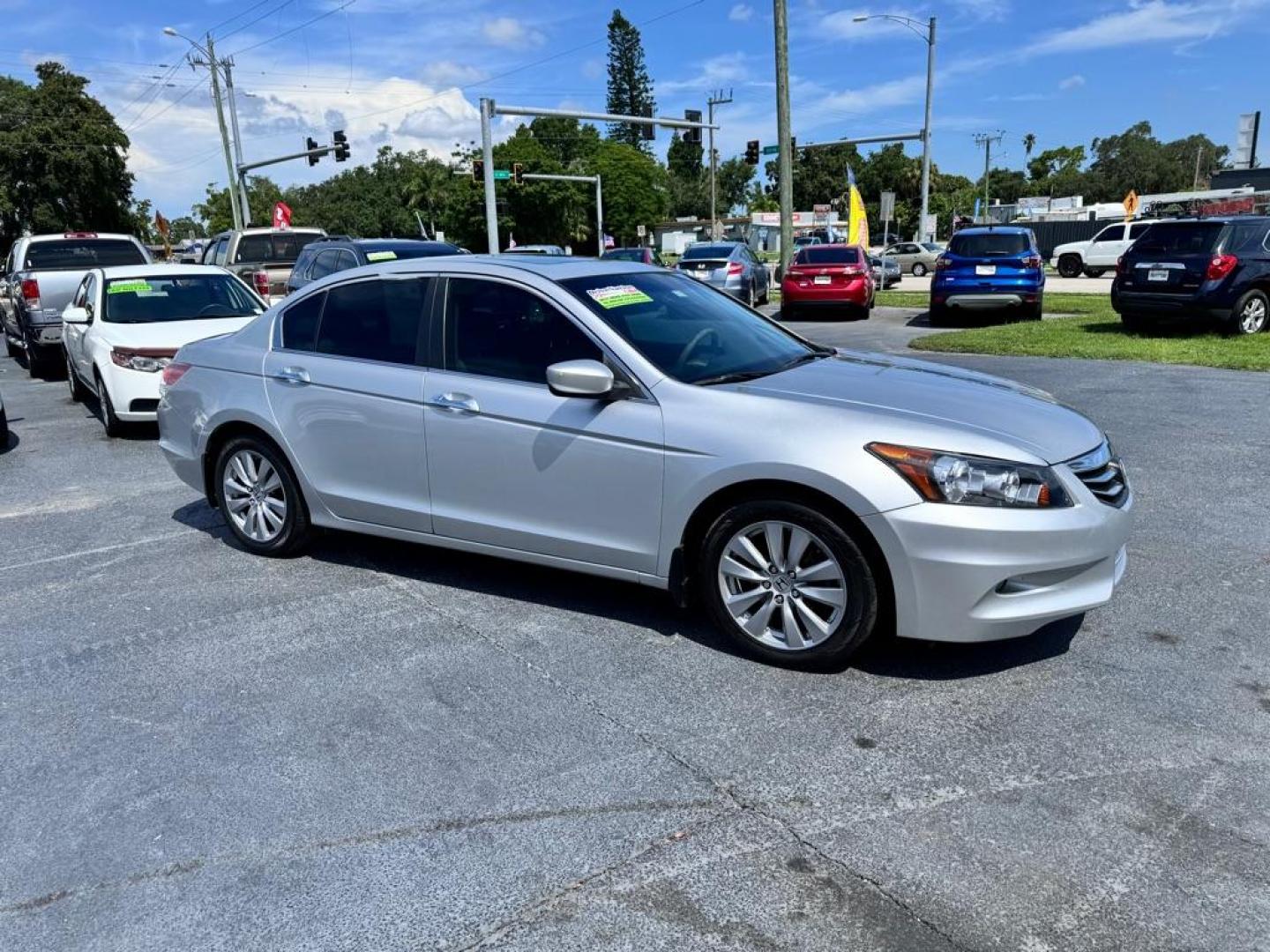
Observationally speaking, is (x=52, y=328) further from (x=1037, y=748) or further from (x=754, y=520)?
(x=1037, y=748)

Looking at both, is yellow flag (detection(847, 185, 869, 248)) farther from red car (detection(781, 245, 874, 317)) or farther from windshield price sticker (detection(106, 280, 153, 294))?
A: windshield price sticker (detection(106, 280, 153, 294))

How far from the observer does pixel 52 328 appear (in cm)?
1320

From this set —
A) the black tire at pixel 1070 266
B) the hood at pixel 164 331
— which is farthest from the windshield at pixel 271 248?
the black tire at pixel 1070 266

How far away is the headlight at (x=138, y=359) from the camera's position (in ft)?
29.2

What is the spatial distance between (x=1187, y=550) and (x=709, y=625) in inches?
110

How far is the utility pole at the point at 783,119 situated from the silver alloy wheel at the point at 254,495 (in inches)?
703

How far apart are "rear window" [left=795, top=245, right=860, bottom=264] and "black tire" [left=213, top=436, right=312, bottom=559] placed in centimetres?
1642

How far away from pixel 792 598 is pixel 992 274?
14.4 meters

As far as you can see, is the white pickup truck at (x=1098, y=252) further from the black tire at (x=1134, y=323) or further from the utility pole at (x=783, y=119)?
the black tire at (x=1134, y=323)

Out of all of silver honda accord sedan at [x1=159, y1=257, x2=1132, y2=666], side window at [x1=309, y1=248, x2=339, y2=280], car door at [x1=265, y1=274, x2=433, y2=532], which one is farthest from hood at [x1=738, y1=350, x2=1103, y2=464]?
side window at [x1=309, y1=248, x2=339, y2=280]

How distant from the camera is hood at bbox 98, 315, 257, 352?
900 cm

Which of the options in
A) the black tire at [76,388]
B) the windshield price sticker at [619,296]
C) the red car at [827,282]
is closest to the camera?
the windshield price sticker at [619,296]

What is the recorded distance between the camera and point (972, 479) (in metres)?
3.54

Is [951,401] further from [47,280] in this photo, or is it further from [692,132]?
[692,132]
